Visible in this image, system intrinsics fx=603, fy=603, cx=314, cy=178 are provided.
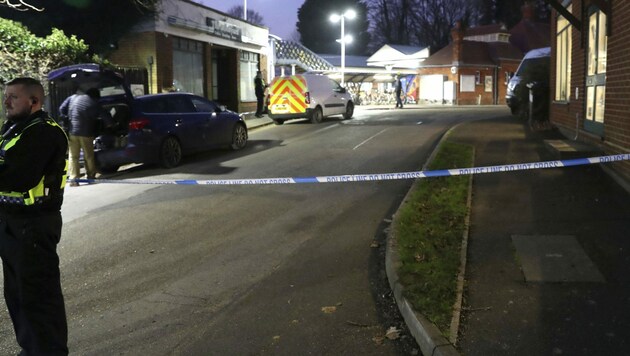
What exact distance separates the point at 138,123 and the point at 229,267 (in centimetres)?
640

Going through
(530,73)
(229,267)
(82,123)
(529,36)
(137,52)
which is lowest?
(229,267)

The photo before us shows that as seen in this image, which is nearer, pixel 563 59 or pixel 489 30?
pixel 563 59

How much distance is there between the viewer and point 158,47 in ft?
66.8

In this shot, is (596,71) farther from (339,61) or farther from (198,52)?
(339,61)

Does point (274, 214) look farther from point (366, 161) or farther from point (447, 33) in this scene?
point (447, 33)

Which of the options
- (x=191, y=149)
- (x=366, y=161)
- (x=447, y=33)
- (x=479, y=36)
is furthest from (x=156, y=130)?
(x=447, y=33)

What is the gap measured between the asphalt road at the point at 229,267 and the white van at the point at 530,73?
8.24 meters

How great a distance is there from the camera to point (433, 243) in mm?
6156

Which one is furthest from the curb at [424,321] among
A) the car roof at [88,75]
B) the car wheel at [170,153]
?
the car roof at [88,75]

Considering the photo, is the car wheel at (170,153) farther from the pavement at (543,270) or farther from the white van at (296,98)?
the white van at (296,98)

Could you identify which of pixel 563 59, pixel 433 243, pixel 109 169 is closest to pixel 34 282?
pixel 433 243

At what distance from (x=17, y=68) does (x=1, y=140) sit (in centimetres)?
1226

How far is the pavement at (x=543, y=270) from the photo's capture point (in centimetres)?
403

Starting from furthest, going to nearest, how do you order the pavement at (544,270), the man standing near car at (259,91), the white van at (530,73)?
the man standing near car at (259,91)
the white van at (530,73)
the pavement at (544,270)
